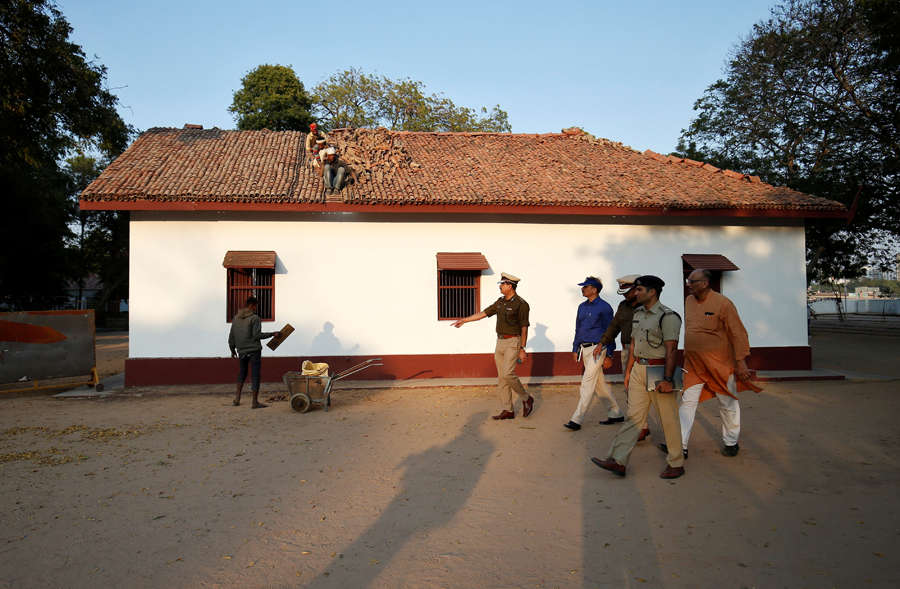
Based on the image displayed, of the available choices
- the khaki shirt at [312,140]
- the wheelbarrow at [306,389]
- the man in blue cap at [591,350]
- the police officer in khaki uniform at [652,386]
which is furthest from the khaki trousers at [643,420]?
the khaki shirt at [312,140]

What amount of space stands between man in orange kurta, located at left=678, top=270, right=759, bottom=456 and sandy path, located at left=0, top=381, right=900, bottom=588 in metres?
0.69

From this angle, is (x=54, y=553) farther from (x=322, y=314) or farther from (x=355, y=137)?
(x=355, y=137)

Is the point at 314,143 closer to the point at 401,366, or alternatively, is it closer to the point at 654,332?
the point at 401,366

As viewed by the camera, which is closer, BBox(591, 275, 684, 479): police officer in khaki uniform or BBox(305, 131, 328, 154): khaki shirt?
BBox(591, 275, 684, 479): police officer in khaki uniform

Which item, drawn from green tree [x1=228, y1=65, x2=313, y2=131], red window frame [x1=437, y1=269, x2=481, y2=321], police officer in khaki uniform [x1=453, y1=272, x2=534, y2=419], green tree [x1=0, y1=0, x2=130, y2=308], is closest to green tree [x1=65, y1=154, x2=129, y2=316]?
green tree [x1=228, y1=65, x2=313, y2=131]

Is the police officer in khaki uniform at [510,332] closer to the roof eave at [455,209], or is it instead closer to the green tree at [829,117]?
the roof eave at [455,209]

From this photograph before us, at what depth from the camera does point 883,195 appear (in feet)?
65.3

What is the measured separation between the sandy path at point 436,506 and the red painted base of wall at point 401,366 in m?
2.95

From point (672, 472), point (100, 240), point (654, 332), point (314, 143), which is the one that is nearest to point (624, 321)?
point (654, 332)

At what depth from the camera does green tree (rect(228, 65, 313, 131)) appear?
30.6 m

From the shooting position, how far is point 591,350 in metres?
7.39

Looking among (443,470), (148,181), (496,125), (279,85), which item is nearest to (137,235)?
(148,181)

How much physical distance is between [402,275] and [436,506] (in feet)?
24.1

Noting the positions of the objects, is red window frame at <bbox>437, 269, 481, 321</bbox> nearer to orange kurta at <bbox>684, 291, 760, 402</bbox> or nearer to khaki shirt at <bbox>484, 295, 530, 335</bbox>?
khaki shirt at <bbox>484, 295, 530, 335</bbox>
